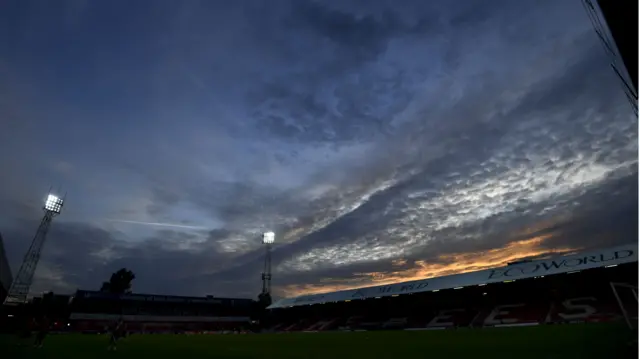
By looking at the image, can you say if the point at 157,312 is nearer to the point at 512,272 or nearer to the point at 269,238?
the point at 269,238

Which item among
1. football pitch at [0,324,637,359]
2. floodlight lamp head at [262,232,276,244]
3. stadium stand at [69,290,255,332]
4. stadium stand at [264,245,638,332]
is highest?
floodlight lamp head at [262,232,276,244]

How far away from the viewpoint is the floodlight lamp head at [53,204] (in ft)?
199

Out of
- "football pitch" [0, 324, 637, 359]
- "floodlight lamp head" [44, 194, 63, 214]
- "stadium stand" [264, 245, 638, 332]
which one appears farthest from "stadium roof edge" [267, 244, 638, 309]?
"floodlight lamp head" [44, 194, 63, 214]

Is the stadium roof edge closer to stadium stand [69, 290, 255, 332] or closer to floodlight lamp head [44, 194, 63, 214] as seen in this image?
stadium stand [69, 290, 255, 332]

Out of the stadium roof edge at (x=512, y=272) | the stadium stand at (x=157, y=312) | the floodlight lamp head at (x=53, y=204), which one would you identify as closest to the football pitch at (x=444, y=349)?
the stadium roof edge at (x=512, y=272)

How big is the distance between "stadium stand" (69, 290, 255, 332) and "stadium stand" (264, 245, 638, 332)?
95.5 feet

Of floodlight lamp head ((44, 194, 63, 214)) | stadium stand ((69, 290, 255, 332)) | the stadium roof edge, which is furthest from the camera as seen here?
stadium stand ((69, 290, 255, 332))

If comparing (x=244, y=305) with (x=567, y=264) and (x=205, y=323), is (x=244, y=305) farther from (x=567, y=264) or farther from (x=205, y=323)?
(x=567, y=264)

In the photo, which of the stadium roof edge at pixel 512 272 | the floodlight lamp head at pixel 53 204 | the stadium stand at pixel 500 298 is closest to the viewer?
the stadium roof edge at pixel 512 272

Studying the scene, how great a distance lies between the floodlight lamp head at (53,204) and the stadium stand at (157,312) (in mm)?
19117

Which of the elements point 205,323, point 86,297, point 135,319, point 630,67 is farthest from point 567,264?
point 86,297

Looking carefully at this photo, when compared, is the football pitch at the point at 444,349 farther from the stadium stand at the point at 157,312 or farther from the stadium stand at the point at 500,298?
→ the stadium stand at the point at 157,312

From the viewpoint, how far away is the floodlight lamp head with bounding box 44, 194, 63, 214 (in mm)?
60781

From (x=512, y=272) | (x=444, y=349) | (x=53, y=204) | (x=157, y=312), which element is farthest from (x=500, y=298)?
(x=53, y=204)
